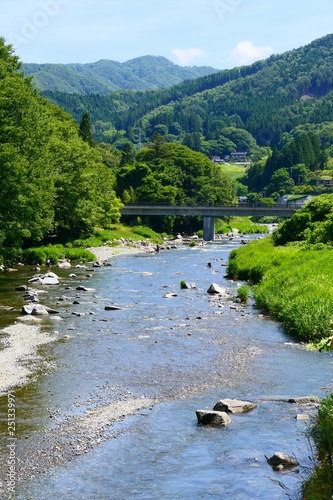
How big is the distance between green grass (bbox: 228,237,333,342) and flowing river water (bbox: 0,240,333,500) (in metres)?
1.04

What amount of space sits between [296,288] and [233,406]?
17.5 m

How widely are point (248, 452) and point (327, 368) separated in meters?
8.91

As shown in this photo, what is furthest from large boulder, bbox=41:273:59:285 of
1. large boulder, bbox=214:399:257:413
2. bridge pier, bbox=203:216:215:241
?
bridge pier, bbox=203:216:215:241

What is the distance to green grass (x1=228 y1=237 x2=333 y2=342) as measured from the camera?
99.7ft

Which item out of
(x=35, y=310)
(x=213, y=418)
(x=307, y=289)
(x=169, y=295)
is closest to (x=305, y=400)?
(x=213, y=418)

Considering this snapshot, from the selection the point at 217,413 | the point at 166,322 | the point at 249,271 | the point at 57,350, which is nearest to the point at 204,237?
the point at 249,271

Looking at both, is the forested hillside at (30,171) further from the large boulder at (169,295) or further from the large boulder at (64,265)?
the large boulder at (169,295)

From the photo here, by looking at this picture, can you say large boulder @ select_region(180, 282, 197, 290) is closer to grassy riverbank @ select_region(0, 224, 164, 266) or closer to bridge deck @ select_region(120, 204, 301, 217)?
grassy riverbank @ select_region(0, 224, 164, 266)

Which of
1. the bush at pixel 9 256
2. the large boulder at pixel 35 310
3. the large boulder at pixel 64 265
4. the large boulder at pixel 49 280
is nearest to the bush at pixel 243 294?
the large boulder at pixel 35 310

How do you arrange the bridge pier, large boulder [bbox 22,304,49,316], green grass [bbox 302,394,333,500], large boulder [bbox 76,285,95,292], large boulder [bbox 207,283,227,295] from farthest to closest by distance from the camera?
the bridge pier < large boulder [bbox 76,285,95,292] < large boulder [bbox 207,283,227,295] < large boulder [bbox 22,304,49,316] < green grass [bbox 302,394,333,500]

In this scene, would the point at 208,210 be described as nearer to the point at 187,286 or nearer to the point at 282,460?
the point at 187,286

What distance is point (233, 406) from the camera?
2011cm

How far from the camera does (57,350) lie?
28219mm

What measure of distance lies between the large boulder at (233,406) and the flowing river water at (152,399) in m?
0.31
